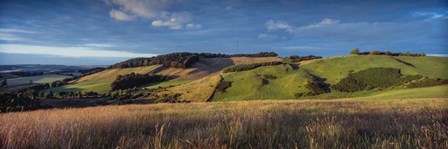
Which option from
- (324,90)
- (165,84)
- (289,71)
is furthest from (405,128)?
(165,84)

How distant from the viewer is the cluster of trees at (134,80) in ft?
433

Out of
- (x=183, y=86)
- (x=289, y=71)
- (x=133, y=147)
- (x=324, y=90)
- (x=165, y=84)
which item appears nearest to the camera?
(x=133, y=147)

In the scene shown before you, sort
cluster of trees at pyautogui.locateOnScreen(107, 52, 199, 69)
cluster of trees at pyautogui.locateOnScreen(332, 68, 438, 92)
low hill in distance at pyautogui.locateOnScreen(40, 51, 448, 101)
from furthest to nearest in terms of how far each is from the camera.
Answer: cluster of trees at pyautogui.locateOnScreen(107, 52, 199, 69), low hill in distance at pyautogui.locateOnScreen(40, 51, 448, 101), cluster of trees at pyautogui.locateOnScreen(332, 68, 438, 92)

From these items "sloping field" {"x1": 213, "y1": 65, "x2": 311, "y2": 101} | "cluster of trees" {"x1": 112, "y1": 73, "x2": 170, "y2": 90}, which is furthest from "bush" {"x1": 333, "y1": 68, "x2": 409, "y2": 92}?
"cluster of trees" {"x1": 112, "y1": 73, "x2": 170, "y2": 90}

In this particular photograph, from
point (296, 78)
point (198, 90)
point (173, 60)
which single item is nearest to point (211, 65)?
point (173, 60)

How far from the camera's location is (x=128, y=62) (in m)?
181

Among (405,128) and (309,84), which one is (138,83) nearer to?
(309,84)

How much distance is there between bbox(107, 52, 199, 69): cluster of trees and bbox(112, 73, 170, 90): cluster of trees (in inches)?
563

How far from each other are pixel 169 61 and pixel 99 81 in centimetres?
3168

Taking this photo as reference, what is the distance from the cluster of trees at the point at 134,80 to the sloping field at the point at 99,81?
3.26m

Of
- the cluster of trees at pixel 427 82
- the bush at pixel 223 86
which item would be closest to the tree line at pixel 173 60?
the bush at pixel 223 86

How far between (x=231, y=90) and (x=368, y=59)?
44.2m

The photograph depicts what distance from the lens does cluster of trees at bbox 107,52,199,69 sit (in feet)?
504

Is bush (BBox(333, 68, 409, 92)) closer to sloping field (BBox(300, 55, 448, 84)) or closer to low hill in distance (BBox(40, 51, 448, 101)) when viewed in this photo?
low hill in distance (BBox(40, 51, 448, 101))
